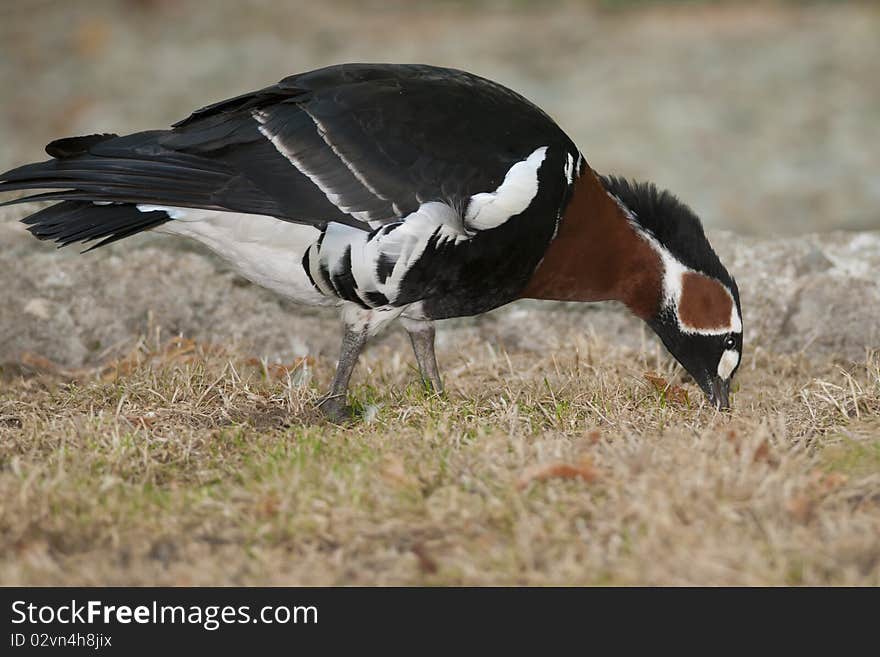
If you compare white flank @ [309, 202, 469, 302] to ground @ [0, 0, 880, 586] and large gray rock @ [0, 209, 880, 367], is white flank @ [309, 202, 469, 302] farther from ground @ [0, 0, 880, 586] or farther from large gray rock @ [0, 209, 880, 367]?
large gray rock @ [0, 209, 880, 367]

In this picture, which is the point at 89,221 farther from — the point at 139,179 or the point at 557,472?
the point at 557,472

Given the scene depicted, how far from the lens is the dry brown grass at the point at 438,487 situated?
3.52 meters

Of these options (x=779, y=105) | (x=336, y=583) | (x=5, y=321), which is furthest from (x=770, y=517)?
(x=779, y=105)

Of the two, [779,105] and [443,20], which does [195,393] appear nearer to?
[779,105]

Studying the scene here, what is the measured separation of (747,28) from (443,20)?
3645 millimetres

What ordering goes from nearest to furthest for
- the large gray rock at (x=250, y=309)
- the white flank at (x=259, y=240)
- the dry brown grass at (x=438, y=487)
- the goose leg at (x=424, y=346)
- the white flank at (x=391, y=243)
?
the dry brown grass at (x=438, y=487) < the white flank at (x=391, y=243) < the white flank at (x=259, y=240) < the goose leg at (x=424, y=346) < the large gray rock at (x=250, y=309)

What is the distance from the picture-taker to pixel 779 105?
12617 millimetres

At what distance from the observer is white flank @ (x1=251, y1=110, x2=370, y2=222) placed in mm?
4816

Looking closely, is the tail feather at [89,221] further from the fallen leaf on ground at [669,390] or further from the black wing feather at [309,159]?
the fallen leaf on ground at [669,390]

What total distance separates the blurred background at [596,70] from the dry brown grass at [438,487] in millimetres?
5808

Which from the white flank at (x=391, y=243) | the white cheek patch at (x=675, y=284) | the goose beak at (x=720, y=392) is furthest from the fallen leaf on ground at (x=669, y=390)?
the white flank at (x=391, y=243)

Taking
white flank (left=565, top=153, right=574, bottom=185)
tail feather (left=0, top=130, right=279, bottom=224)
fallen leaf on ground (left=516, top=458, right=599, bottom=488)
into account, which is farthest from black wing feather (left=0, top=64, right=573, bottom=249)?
fallen leaf on ground (left=516, top=458, right=599, bottom=488)

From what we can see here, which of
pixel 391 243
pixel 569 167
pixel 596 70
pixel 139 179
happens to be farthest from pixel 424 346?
pixel 596 70

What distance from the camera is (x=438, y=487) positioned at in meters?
4.01
